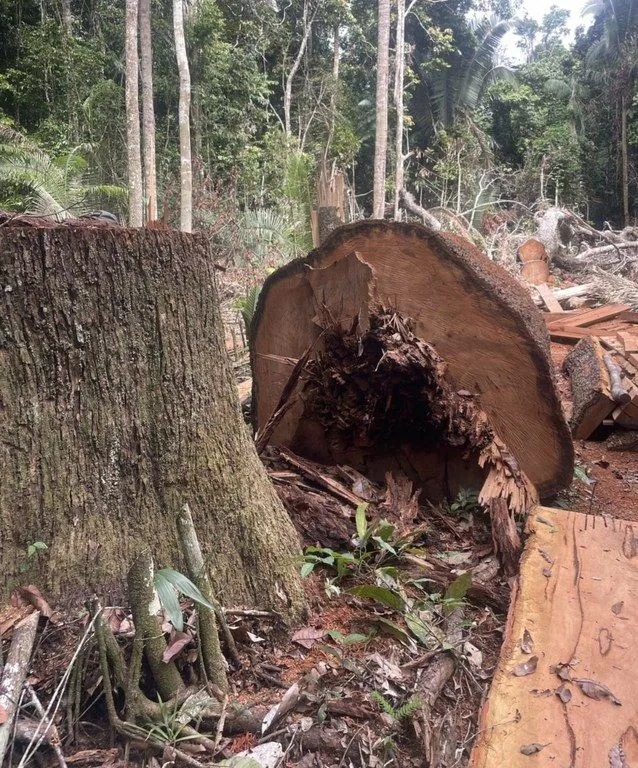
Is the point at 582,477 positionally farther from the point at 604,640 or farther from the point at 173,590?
the point at 173,590

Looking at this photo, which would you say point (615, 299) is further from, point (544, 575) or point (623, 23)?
point (623, 23)

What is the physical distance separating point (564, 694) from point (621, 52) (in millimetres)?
23524

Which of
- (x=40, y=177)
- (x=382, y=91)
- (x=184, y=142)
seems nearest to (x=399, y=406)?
(x=40, y=177)

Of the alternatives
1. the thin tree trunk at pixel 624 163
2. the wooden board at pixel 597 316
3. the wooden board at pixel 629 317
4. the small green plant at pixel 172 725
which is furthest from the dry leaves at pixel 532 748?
the thin tree trunk at pixel 624 163

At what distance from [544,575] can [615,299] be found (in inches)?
256

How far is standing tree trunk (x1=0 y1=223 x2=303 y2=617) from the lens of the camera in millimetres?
1369

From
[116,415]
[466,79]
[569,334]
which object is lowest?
[116,415]

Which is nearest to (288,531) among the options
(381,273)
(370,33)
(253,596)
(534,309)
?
(253,596)

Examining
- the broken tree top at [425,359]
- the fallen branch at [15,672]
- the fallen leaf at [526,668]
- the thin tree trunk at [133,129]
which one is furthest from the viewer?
the thin tree trunk at [133,129]

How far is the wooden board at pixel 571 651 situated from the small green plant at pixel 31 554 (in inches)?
41.0

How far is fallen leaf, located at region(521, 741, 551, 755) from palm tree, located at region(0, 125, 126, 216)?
8.07 meters

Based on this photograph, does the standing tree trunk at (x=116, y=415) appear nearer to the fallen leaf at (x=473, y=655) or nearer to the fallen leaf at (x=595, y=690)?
the fallen leaf at (x=473, y=655)

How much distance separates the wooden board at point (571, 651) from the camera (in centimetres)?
113

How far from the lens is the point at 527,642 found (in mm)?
1433
